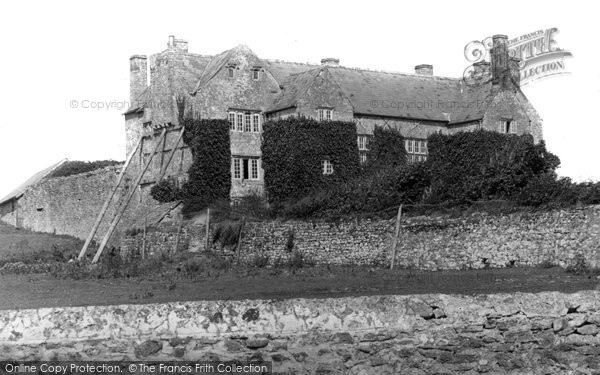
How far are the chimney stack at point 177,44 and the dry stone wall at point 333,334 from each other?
137ft

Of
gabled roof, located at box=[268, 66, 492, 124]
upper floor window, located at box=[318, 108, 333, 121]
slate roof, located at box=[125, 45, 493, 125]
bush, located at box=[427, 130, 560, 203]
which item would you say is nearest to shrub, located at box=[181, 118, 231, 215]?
slate roof, located at box=[125, 45, 493, 125]

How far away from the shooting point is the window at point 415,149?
5650 centimetres

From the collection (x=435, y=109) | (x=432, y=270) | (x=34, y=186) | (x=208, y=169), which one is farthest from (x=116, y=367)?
(x=34, y=186)

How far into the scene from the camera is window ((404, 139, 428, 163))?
56.5 m

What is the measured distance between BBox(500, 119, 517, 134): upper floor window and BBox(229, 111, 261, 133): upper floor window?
601 inches

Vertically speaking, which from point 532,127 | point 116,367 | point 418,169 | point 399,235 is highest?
point 532,127

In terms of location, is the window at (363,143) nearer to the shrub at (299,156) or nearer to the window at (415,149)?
the shrub at (299,156)

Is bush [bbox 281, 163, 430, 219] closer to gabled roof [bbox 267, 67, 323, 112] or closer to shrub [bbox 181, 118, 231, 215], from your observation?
shrub [bbox 181, 118, 231, 215]

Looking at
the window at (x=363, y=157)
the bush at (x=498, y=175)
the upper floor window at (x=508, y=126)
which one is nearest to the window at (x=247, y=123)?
the window at (x=363, y=157)

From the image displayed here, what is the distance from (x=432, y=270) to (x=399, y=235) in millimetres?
2637

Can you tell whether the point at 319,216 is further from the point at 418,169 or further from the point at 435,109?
the point at 435,109

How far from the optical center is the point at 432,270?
104 feet

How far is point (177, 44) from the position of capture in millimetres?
56438

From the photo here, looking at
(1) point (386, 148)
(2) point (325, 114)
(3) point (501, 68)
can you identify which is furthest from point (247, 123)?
(3) point (501, 68)
